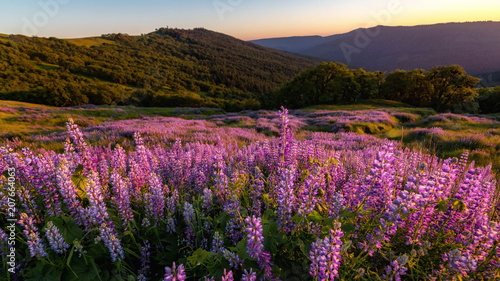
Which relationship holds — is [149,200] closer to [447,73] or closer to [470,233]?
[470,233]

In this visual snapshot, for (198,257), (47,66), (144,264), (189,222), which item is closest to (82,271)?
(144,264)

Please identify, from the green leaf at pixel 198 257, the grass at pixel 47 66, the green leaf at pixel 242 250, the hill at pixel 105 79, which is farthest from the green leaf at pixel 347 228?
the grass at pixel 47 66

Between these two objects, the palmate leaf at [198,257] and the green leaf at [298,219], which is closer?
the palmate leaf at [198,257]

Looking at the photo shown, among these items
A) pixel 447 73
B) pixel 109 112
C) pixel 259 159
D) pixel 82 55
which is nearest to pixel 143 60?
pixel 82 55

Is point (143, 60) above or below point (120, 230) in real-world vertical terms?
above

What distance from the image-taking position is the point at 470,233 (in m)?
2.03

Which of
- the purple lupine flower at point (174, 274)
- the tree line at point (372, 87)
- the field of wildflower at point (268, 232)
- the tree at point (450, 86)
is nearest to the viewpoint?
the purple lupine flower at point (174, 274)

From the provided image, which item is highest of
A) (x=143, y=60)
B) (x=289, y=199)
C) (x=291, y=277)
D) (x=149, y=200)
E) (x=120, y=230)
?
(x=143, y=60)

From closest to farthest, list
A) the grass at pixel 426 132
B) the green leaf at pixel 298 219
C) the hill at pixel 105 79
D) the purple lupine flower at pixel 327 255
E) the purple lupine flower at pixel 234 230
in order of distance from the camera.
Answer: the purple lupine flower at pixel 327 255, the green leaf at pixel 298 219, the purple lupine flower at pixel 234 230, the grass at pixel 426 132, the hill at pixel 105 79

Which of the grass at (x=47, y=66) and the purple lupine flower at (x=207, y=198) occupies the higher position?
the grass at (x=47, y=66)

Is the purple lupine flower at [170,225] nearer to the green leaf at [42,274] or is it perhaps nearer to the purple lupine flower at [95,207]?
the purple lupine flower at [95,207]

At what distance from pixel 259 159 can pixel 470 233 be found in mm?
3378

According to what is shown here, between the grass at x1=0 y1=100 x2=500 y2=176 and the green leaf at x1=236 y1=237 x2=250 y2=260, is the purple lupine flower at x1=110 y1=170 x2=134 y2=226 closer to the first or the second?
the green leaf at x1=236 y1=237 x2=250 y2=260

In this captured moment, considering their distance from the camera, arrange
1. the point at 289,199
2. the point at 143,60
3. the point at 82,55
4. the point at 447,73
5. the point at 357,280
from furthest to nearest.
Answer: the point at 143,60 → the point at 82,55 → the point at 447,73 → the point at 289,199 → the point at 357,280
